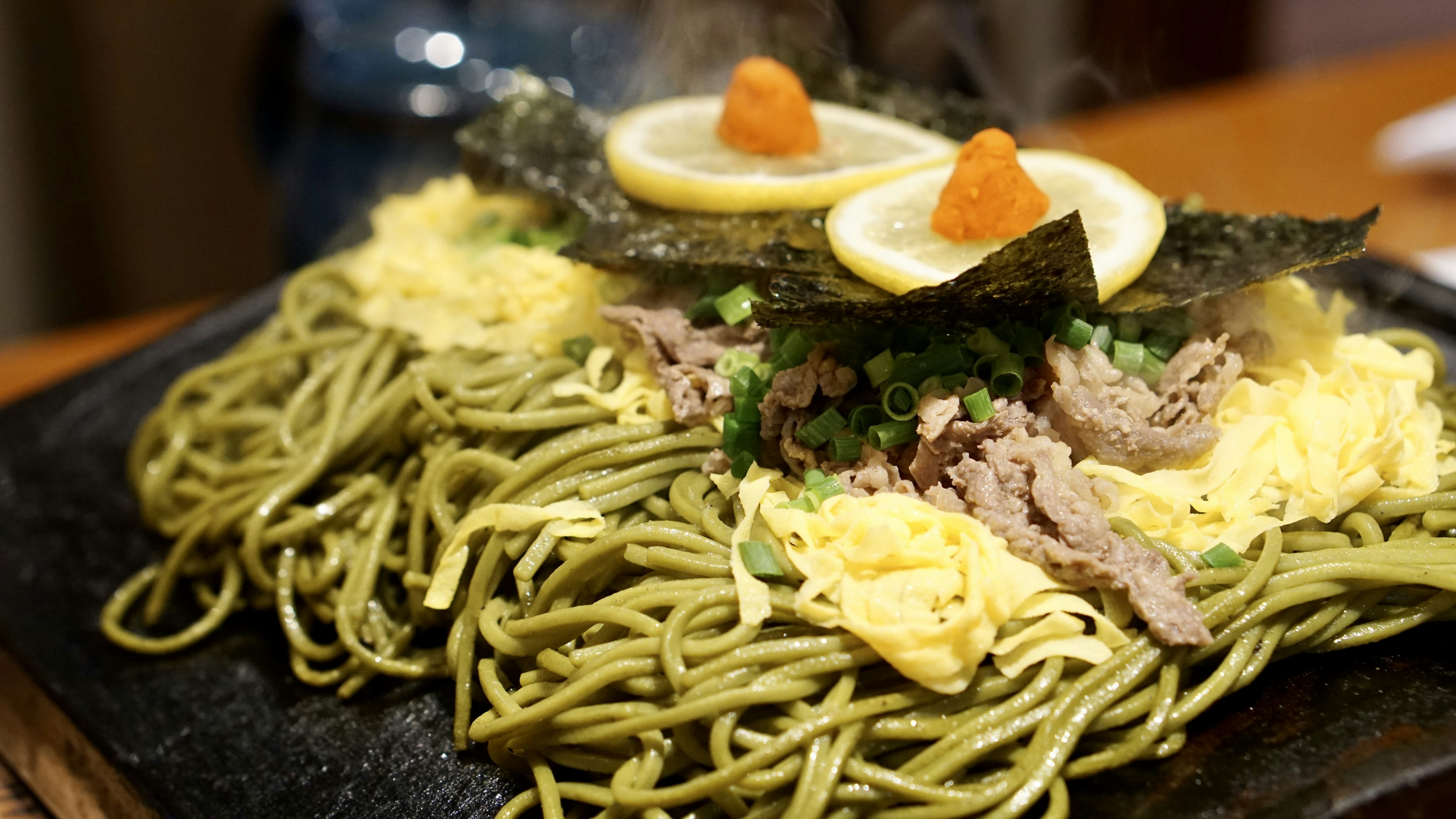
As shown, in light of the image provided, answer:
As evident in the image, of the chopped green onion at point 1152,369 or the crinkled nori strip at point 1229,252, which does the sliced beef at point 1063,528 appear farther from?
the crinkled nori strip at point 1229,252

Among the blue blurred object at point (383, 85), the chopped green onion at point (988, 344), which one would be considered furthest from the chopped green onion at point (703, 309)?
the blue blurred object at point (383, 85)

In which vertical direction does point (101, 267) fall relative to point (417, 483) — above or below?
above

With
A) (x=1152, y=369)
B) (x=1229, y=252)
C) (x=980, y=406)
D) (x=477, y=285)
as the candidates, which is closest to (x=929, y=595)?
(x=980, y=406)

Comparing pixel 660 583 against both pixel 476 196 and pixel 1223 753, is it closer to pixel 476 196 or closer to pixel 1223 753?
pixel 1223 753

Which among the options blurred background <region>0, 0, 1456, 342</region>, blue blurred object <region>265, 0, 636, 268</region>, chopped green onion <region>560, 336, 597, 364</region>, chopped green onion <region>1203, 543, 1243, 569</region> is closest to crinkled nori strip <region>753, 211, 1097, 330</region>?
chopped green onion <region>1203, 543, 1243, 569</region>

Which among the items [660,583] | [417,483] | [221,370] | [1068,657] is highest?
[221,370]

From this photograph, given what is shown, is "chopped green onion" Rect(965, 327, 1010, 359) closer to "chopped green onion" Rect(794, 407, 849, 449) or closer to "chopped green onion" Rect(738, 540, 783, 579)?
"chopped green onion" Rect(794, 407, 849, 449)

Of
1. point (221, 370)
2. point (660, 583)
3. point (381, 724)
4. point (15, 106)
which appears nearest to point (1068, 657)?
point (660, 583)

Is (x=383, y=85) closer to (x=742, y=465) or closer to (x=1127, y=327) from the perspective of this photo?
(x=742, y=465)
